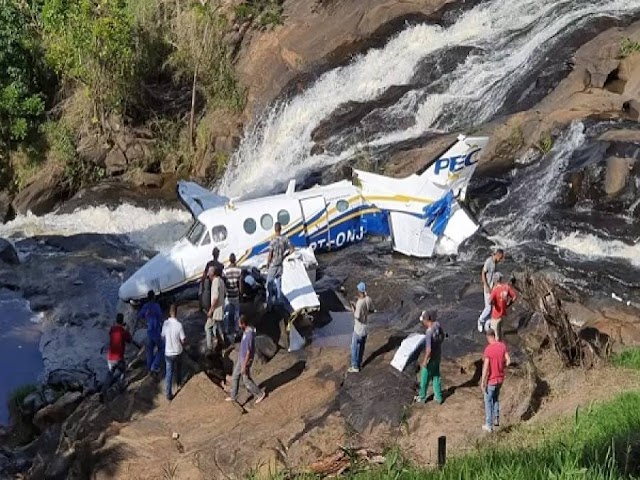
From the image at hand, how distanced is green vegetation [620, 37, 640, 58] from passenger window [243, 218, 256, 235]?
12.7m

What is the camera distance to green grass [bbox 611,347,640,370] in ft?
45.6

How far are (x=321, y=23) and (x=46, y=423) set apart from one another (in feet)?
68.0

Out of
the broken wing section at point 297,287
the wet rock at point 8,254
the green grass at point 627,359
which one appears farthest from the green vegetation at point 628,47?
the wet rock at point 8,254

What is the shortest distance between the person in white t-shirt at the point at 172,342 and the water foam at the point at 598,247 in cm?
996

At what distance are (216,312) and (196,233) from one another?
3.85 m

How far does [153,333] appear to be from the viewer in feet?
48.5

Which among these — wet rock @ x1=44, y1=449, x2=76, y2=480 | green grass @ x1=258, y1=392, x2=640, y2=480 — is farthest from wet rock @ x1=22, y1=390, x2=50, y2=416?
green grass @ x1=258, y1=392, x2=640, y2=480

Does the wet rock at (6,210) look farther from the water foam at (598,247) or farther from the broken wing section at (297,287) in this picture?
the water foam at (598,247)

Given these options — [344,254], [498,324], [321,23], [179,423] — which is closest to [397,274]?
[344,254]

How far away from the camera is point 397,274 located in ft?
64.1

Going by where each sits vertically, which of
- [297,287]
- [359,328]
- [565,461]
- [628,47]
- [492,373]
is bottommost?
[628,47]

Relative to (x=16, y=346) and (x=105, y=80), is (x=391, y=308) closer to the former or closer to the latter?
(x=16, y=346)

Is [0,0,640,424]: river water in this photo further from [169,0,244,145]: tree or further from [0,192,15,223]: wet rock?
[169,0,244,145]: tree

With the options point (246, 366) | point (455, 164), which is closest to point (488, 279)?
point (246, 366)
